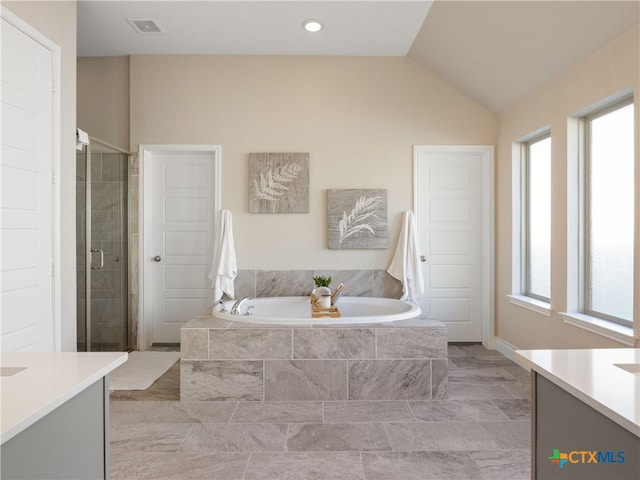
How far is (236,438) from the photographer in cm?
226

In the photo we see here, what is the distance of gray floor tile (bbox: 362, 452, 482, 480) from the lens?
6.21ft

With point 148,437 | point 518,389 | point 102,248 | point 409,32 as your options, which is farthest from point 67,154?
point 518,389

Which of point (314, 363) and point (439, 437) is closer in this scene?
point (439, 437)

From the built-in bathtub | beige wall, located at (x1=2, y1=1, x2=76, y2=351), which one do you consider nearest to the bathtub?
the built-in bathtub

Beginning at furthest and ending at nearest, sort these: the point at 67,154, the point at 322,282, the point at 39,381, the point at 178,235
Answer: the point at 178,235
the point at 322,282
the point at 67,154
the point at 39,381

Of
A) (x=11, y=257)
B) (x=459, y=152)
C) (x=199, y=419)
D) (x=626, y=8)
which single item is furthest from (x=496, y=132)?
(x=11, y=257)

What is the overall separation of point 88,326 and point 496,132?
162 inches

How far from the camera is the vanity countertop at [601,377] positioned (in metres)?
0.89

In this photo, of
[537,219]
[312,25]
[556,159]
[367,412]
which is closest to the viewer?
[367,412]

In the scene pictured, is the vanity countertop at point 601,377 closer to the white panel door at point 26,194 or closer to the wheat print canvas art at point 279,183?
the white panel door at point 26,194

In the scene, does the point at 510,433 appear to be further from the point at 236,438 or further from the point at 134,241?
the point at 134,241

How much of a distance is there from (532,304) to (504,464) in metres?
1.62

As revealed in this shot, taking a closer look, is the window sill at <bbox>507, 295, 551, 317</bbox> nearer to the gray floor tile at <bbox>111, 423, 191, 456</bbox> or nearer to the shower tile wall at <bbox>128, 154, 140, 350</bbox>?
the gray floor tile at <bbox>111, 423, 191, 456</bbox>

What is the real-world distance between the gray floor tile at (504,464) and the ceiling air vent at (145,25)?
3780 mm
